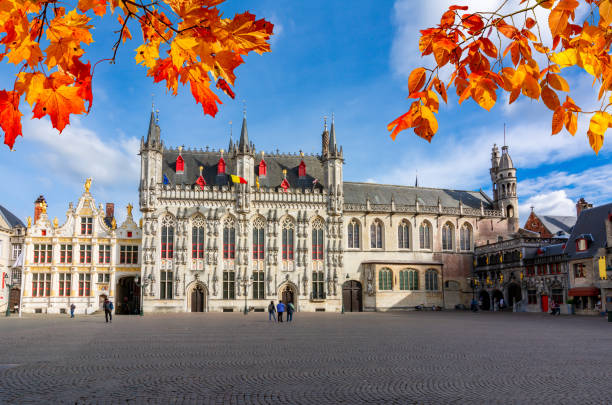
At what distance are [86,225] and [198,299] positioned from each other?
41.8 ft

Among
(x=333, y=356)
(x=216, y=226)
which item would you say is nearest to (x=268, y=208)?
(x=216, y=226)

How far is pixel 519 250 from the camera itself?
4934 centimetres

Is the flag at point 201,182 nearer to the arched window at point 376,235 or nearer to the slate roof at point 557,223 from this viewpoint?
the arched window at point 376,235

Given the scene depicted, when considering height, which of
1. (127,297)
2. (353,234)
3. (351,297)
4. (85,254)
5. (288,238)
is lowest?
(351,297)

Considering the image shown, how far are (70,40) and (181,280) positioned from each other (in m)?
46.5

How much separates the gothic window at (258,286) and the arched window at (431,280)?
17.3 m

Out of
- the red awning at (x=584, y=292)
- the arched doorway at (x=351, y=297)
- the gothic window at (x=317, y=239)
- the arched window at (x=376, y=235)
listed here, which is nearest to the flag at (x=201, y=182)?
the gothic window at (x=317, y=239)

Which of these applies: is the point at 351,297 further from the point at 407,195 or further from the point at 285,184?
the point at 407,195

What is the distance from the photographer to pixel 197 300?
48.5 m

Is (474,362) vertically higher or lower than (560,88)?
lower

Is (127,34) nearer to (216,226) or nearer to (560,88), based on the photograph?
(560,88)

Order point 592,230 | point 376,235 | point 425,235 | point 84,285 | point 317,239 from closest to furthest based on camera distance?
point 592,230, point 84,285, point 317,239, point 376,235, point 425,235

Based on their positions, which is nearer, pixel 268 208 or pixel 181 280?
pixel 181 280

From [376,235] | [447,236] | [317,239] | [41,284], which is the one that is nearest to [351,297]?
[317,239]
